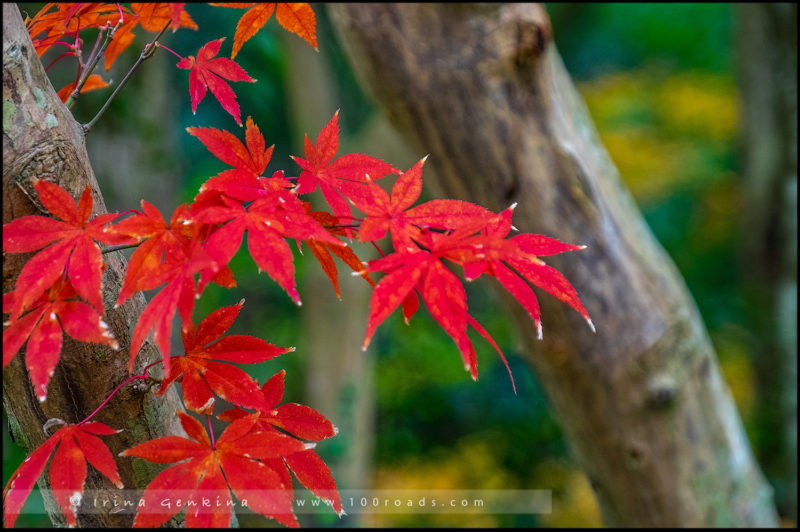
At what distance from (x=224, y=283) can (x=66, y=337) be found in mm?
134

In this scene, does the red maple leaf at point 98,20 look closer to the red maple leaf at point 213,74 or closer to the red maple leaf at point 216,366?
the red maple leaf at point 213,74

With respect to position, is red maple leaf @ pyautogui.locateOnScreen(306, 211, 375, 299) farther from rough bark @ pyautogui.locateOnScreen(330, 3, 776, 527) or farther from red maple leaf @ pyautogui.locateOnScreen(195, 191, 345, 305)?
rough bark @ pyautogui.locateOnScreen(330, 3, 776, 527)

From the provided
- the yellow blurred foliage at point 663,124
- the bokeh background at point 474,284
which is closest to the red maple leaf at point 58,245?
the bokeh background at point 474,284

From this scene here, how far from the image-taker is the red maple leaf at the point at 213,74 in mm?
580

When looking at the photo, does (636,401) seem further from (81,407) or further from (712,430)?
(81,407)

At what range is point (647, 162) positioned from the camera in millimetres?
3434

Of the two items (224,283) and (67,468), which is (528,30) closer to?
(224,283)

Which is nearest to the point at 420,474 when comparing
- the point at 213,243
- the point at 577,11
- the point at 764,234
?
the point at 764,234

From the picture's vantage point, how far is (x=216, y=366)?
526mm

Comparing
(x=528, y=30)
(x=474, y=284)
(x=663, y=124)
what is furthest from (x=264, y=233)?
(x=663, y=124)

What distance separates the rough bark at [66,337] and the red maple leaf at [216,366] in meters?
0.06

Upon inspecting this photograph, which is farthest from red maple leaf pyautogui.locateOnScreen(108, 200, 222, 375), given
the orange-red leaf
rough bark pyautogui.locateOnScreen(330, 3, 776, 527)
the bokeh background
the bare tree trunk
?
the bare tree trunk

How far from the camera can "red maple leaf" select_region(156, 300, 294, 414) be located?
1.66 ft

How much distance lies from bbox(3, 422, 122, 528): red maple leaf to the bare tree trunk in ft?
8.26
